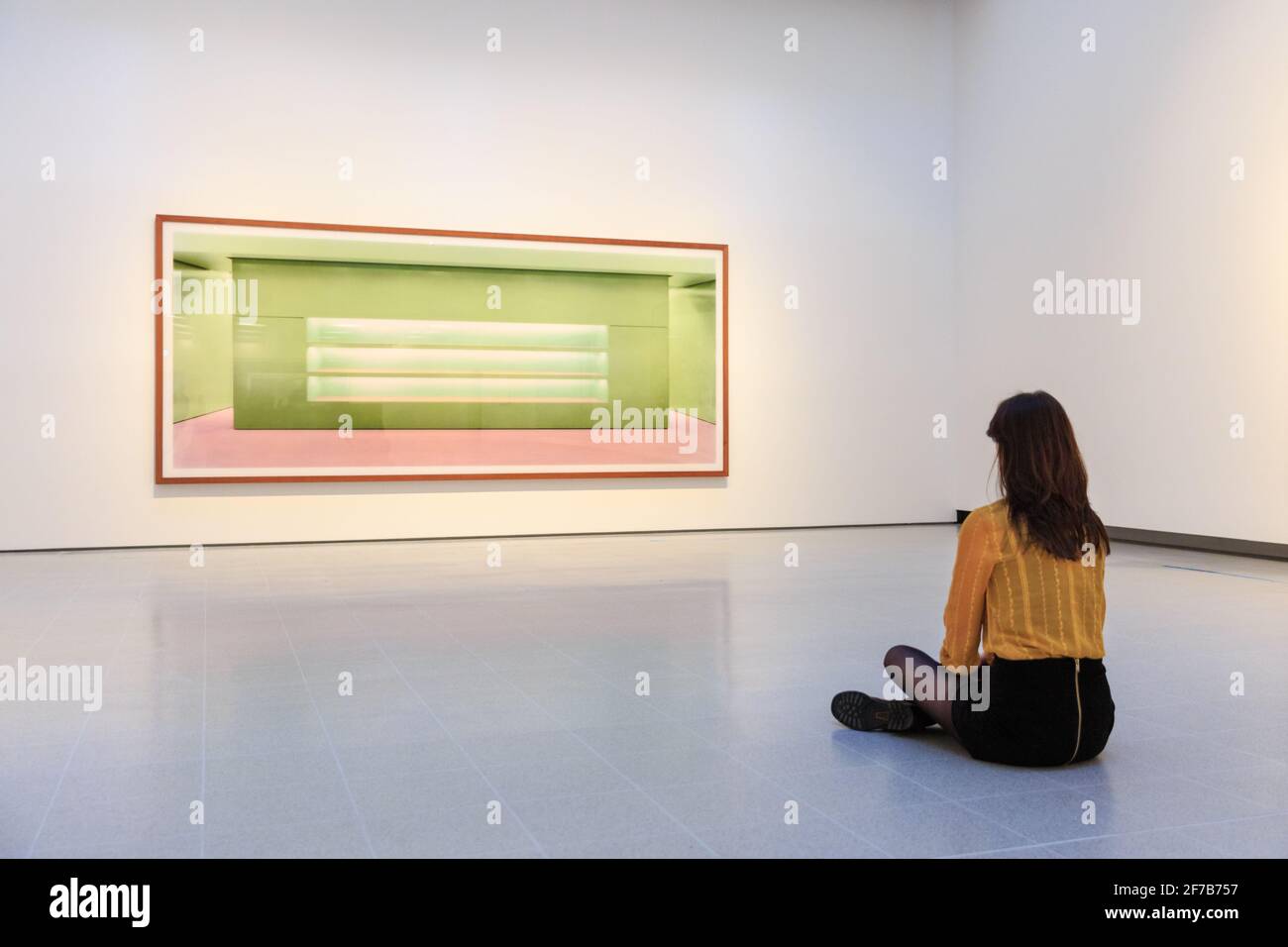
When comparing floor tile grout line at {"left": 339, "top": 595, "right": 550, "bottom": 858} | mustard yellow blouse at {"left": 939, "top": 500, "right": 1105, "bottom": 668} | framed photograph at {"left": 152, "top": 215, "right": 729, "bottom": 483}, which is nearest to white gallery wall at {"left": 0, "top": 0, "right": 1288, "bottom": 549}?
framed photograph at {"left": 152, "top": 215, "right": 729, "bottom": 483}

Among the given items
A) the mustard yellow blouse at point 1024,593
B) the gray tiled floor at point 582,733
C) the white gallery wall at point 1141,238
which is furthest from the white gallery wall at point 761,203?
the mustard yellow blouse at point 1024,593

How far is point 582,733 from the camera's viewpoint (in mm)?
4711

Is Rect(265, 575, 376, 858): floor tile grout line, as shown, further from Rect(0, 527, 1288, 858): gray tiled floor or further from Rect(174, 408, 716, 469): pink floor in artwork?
Rect(174, 408, 716, 469): pink floor in artwork

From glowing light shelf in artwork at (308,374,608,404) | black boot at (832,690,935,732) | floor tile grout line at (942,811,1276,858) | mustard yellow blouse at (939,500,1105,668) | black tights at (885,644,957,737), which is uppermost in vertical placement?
glowing light shelf in artwork at (308,374,608,404)

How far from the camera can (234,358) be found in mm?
13227

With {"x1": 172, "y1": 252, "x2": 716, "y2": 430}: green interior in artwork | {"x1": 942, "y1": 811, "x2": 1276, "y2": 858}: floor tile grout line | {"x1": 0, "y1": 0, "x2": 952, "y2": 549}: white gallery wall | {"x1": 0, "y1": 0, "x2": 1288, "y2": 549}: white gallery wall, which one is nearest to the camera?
{"x1": 942, "y1": 811, "x2": 1276, "y2": 858}: floor tile grout line

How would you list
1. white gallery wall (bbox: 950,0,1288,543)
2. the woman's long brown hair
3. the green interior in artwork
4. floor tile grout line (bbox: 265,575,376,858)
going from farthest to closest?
the green interior in artwork, white gallery wall (bbox: 950,0,1288,543), the woman's long brown hair, floor tile grout line (bbox: 265,575,376,858)

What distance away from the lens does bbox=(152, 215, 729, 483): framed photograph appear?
13000 mm

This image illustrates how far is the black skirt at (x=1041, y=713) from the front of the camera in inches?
159

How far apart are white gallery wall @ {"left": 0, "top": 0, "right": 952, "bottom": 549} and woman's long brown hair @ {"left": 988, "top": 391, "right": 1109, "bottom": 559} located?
10.4 metres

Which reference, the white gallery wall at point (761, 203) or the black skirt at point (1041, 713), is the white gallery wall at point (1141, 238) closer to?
the white gallery wall at point (761, 203)

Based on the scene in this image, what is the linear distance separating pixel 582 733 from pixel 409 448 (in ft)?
31.2

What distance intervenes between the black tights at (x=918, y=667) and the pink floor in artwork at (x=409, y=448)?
9.69m
